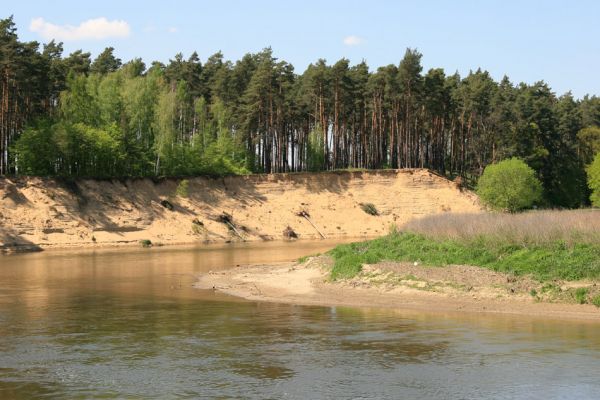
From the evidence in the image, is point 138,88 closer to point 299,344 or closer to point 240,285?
point 240,285

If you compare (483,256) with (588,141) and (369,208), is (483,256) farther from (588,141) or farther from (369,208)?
(588,141)

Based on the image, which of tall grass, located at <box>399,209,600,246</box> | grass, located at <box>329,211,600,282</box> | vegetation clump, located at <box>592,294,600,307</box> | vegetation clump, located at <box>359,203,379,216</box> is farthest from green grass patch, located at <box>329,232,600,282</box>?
vegetation clump, located at <box>359,203,379,216</box>

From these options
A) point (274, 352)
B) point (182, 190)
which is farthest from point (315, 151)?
point (274, 352)

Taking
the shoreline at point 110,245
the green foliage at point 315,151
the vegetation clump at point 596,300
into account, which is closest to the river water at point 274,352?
the vegetation clump at point 596,300

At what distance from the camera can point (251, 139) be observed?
105 metres

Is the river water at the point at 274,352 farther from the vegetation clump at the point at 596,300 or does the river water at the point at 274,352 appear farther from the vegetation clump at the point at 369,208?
the vegetation clump at the point at 369,208

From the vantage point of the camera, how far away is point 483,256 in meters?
30.5

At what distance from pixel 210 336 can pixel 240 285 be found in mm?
12485

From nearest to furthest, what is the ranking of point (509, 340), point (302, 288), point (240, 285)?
1. point (509, 340)
2. point (302, 288)
3. point (240, 285)

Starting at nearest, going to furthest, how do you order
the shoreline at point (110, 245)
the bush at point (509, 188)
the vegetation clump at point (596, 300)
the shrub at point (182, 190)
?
the vegetation clump at point (596, 300), the shoreline at point (110, 245), the bush at point (509, 188), the shrub at point (182, 190)

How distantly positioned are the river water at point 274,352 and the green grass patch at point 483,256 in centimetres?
407

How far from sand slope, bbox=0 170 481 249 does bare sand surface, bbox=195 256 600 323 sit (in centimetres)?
3871

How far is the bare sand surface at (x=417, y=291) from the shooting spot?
26203mm

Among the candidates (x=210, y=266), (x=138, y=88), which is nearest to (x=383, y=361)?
(x=210, y=266)
